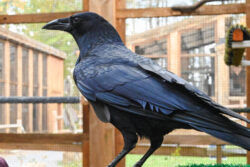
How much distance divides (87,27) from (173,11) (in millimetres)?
859

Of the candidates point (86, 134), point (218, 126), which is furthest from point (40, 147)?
point (218, 126)

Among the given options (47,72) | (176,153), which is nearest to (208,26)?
(176,153)

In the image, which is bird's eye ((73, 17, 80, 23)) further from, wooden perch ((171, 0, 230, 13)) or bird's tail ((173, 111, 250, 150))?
wooden perch ((171, 0, 230, 13))

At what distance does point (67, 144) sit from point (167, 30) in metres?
0.90

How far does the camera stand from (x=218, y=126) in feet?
2.81

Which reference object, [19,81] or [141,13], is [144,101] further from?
[19,81]

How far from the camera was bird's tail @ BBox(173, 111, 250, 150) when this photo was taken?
0.82m

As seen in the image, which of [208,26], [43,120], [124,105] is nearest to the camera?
[124,105]

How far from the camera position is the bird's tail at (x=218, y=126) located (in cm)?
82

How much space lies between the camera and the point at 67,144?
1963mm

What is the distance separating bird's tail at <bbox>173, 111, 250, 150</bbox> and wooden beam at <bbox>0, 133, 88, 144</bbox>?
3.78 ft

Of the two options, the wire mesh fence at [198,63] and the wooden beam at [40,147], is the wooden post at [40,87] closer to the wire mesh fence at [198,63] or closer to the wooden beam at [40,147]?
the wooden beam at [40,147]

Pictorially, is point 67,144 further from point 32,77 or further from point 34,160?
point 32,77

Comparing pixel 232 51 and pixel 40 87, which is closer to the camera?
pixel 232 51
